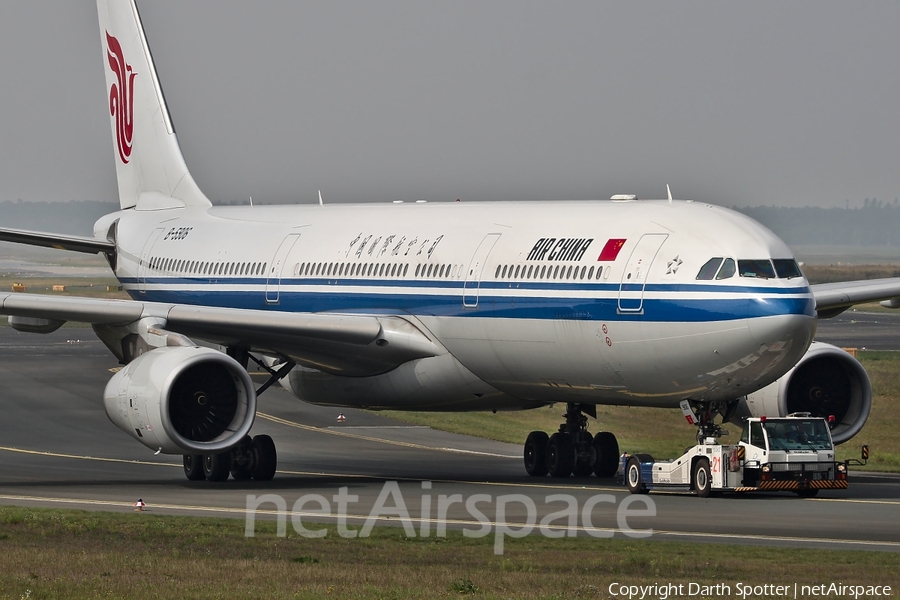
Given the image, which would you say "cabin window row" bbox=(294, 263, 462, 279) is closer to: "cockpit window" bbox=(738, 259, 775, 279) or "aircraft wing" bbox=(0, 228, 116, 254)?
"cockpit window" bbox=(738, 259, 775, 279)

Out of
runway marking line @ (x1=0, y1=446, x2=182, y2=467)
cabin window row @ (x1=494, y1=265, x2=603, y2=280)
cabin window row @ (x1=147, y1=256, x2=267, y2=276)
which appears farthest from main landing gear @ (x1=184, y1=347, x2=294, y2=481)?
cabin window row @ (x1=494, y1=265, x2=603, y2=280)

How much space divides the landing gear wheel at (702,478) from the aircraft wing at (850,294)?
19.5ft

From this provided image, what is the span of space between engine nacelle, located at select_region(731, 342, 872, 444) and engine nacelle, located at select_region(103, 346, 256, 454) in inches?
368

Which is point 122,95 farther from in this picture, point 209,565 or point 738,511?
point 209,565

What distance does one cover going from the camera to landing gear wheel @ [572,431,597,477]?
32.0 m

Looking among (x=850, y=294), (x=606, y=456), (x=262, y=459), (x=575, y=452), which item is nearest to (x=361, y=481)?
(x=262, y=459)

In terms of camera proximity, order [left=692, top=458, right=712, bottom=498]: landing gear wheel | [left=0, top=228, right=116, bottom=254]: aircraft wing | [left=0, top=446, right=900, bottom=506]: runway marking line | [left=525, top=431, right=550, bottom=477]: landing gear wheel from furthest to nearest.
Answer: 1. [left=0, top=228, right=116, bottom=254]: aircraft wing
2. [left=525, top=431, right=550, bottom=477]: landing gear wheel
3. [left=0, top=446, right=900, bottom=506]: runway marking line
4. [left=692, top=458, right=712, bottom=498]: landing gear wheel

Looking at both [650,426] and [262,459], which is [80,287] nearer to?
[650,426]

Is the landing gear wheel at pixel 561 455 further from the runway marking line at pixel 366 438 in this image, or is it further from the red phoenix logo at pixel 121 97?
the red phoenix logo at pixel 121 97

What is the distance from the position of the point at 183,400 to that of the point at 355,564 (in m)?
11.6

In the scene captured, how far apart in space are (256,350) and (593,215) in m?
7.48

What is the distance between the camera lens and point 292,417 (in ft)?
151

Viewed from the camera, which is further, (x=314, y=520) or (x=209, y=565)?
(x=314, y=520)

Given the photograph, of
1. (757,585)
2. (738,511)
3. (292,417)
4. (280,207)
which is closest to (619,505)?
(738,511)
